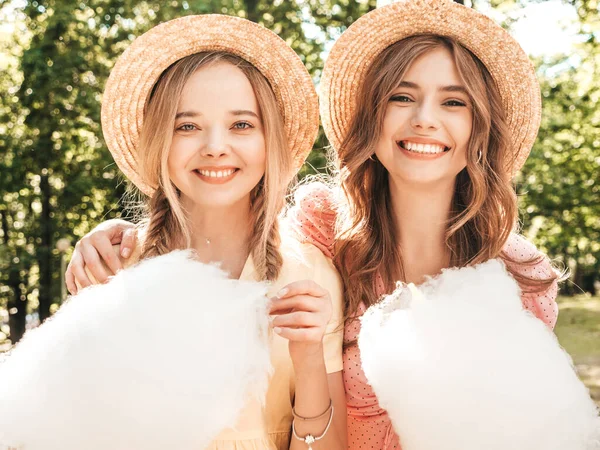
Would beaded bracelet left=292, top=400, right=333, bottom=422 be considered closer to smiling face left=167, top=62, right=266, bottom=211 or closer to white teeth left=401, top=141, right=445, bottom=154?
smiling face left=167, top=62, right=266, bottom=211

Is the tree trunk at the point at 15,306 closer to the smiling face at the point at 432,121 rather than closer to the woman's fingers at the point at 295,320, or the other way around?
the smiling face at the point at 432,121

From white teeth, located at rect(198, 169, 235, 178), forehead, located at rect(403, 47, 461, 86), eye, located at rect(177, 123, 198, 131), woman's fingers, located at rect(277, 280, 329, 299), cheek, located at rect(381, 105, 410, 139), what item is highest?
forehead, located at rect(403, 47, 461, 86)

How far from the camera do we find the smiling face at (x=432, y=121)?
240 centimetres

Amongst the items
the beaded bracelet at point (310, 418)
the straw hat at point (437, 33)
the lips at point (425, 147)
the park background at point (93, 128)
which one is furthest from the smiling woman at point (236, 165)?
the park background at point (93, 128)

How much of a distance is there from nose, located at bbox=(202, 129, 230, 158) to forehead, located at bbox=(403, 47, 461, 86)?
0.73 meters

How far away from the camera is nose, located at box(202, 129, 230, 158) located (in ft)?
7.16

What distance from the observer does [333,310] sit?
2406mm

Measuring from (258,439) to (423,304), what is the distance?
31.0 inches

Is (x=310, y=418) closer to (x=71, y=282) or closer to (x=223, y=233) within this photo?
(x=223, y=233)

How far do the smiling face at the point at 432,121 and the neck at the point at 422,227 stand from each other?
0.13m

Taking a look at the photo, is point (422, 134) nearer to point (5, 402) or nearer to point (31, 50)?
point (5, 402)

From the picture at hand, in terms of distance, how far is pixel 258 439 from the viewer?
2.22m

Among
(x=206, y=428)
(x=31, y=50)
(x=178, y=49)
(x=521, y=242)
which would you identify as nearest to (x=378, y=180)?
(x=521, y=242)

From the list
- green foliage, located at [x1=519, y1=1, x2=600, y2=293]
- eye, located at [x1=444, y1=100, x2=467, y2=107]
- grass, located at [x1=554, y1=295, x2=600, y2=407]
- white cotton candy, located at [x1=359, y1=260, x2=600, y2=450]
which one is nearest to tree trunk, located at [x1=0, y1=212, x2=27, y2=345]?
green foliage, located at [x1=519, y1=1, x2=600, y2=293]
